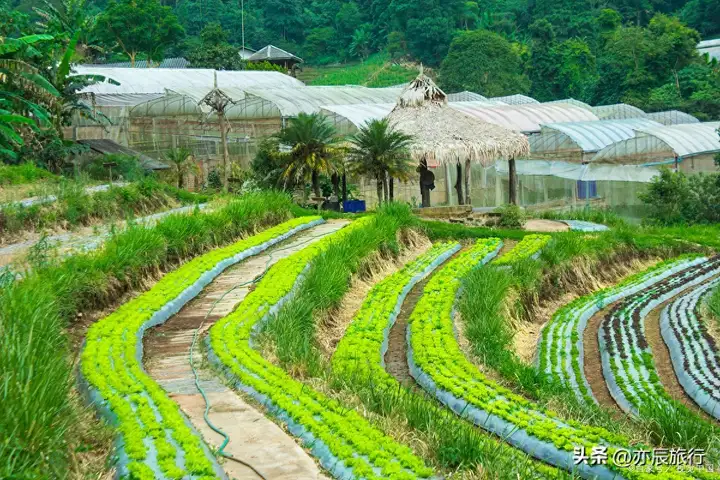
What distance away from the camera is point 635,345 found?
1256 centimetres

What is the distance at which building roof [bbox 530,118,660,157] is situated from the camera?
104 ft

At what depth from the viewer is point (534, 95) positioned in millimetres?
58094

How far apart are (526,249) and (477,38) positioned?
39.8 meters

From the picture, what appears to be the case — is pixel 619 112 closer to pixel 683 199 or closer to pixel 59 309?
pixel 683 199

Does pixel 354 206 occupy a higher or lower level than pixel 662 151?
lower

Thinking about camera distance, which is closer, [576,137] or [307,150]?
[307,150]

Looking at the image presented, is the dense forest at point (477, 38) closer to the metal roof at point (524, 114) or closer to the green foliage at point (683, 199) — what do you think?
the metal roof at point (524, 114)

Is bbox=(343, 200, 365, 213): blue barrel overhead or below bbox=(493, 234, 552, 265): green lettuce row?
overhead

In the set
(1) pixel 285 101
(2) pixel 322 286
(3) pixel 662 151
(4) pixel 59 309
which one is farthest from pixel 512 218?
(4) pixel 59 309

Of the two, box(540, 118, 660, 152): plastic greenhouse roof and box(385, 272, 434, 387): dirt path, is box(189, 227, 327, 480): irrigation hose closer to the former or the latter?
box(385, 272, 434, 387): dirt path

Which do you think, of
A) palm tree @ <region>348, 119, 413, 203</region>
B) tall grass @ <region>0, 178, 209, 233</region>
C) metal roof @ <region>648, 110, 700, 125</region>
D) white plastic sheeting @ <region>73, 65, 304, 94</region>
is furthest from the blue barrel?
metal roof @ <region>648, 110, 700, 125</region>

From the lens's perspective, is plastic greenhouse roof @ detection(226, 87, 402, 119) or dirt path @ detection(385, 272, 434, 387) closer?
dirt path @ detection(385, 272, 434, 387)

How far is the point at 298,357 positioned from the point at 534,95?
1990 inches

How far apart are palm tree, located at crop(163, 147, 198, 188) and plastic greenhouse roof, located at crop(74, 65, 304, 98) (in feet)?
32.1
